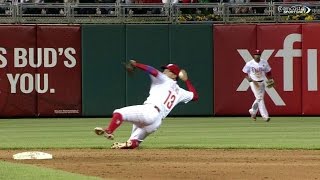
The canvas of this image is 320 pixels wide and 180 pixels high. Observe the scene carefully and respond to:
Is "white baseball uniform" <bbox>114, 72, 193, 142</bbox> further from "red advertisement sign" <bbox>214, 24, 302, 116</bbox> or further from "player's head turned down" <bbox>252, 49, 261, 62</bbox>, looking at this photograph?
"red advertisement sign" <bbox>214, 24, 302, 116</bbox>

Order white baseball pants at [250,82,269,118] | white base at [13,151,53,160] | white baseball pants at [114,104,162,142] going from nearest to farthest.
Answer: white base at [13,151,53,160] < white baseball pants at [114,104,162,142] < white baseball pants at [250,82,269,118]

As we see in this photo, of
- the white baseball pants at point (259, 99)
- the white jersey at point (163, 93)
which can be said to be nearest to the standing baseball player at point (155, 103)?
the white jersey at point (163, 93)

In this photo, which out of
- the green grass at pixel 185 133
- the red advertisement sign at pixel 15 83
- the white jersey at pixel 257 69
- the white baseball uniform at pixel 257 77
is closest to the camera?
the green grass at pixel 185 133

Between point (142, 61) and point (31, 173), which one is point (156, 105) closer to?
point (31, 173)

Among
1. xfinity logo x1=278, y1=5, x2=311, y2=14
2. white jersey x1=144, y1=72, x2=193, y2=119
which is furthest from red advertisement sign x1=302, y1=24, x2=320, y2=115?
white jersey x1=144, y1=72, x2=193, y2=119

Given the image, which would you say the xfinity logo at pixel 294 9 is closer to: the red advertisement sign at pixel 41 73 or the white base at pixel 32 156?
the red advertisement sign at pixel 41 73

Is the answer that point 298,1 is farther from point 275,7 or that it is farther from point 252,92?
point 252,92

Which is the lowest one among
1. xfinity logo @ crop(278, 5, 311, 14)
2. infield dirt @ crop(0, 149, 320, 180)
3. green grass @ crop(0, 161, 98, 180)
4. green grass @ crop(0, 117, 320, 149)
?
green grass @ crop(0, 117, 320, 149)
